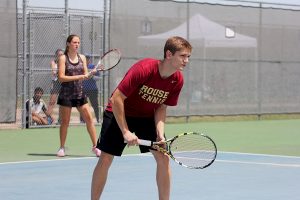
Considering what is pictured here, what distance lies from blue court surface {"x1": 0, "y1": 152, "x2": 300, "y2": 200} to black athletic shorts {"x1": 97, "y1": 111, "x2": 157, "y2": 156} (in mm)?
1024

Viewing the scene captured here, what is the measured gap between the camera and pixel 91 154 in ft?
36.3

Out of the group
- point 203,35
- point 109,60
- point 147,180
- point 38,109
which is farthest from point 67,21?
point 147,180

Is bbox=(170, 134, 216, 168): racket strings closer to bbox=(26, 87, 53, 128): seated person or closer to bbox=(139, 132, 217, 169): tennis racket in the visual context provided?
bbox=(139, 132, 217, 169): tennis racket

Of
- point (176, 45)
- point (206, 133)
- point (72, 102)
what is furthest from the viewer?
point (206, 133)

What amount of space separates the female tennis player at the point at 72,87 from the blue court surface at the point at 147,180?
17.8 inches

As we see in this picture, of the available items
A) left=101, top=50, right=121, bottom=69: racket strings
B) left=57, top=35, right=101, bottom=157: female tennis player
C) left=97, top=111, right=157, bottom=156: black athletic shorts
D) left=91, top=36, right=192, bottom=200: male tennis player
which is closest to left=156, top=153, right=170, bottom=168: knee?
left=91, top=36, right=192, bottom=200: male tennis player

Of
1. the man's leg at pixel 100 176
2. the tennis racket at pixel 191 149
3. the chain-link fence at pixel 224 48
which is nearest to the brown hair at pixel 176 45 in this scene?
the tennis racket at pixel 191 149

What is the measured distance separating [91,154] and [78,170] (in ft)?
6.08

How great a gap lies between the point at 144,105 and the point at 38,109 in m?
9.62

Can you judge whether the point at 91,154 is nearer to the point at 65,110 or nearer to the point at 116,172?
the point at 65,110

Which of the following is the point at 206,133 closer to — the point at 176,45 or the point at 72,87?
the point at 72,87

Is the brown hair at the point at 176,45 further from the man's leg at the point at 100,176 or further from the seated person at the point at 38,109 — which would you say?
the seated person at the point at 38,109

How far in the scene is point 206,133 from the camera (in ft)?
48.5

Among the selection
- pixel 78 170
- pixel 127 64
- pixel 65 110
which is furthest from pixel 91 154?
pixel 127 64
